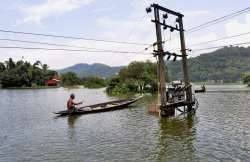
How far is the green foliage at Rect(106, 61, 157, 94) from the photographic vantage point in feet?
248

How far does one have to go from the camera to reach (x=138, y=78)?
77.5 m

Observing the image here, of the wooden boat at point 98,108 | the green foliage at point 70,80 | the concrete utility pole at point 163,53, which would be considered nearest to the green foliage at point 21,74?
the green foliage at point 70,80

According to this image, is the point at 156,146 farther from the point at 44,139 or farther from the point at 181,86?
the point at 181,86

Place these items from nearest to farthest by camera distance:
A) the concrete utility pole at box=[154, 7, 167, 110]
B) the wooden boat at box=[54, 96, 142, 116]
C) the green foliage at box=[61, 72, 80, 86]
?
the concrete utility pole at box=[154, 7, 167, 110], the wooden boat at box=[54, 96, 142, 116], the green foliage at box=[61, 72, 80, 86]

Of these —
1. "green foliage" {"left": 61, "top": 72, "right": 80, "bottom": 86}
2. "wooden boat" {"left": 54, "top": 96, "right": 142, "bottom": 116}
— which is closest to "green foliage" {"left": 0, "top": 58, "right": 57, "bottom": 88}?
"green foliage" {"left": 61, "top": 72, "right": 80, "bottom": 86}

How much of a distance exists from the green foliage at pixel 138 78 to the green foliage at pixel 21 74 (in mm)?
68717

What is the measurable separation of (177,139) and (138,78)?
56437 mm

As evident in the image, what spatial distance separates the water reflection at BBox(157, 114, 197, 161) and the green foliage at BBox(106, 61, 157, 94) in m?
45.2

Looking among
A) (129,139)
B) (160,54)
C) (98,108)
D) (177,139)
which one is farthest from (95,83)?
(177,139)

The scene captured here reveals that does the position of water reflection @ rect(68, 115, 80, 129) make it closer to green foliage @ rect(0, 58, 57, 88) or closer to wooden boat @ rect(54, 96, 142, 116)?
wooden boat @ rect(54, 96, 142, 116)

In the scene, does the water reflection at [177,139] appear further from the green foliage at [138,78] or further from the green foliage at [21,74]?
the green foliage at [21,74]

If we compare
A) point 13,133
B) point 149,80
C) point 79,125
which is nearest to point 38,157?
point 13,133

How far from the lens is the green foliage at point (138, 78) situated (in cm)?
7569

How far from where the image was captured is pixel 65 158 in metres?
17.4
